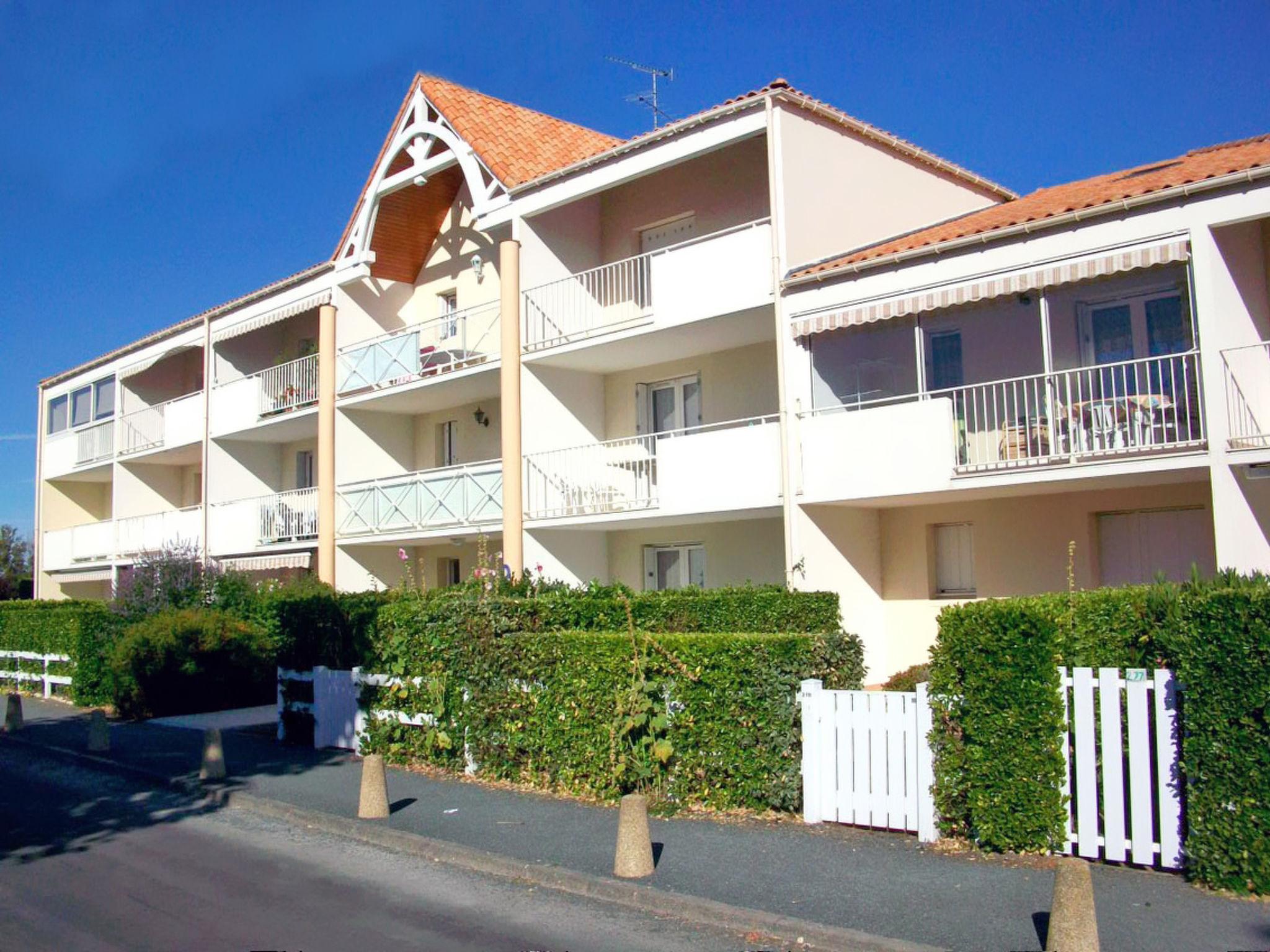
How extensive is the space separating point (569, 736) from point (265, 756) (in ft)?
17.2

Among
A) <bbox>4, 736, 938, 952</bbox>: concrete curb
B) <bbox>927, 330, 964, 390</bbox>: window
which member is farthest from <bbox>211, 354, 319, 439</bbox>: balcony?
<bbox>4, 736, 938, 952</bbox>: concrete curb

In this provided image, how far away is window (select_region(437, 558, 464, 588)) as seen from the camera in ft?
85.2

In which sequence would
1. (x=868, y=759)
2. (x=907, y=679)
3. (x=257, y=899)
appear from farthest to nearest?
(x=907, y=679), (x=868, y=759), (x=257, y=899)

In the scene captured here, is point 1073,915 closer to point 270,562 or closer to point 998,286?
point 998,286

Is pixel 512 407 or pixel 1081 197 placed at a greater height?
pixel 1081 197

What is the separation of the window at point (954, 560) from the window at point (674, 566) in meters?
4.34

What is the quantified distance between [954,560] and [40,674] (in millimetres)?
18374

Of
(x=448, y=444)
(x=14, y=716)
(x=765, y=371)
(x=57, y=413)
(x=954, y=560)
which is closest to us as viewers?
(x=954, y=560)

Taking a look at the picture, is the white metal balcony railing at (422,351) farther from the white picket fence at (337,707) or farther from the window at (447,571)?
the white picket fence at (337,707)

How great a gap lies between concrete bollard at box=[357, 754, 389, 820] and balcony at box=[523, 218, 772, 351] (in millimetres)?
9565

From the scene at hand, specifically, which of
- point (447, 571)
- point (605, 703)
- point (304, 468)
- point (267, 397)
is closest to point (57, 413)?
point (304, 468)

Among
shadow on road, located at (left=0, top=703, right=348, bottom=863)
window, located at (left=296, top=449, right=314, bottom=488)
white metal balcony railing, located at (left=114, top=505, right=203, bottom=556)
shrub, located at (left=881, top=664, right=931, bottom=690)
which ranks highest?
window, located at (left=296, top=449, right=314, bottom=488)

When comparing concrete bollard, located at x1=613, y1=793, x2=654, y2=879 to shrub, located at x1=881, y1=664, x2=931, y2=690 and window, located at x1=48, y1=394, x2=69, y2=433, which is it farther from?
window, located at x1=48, y1=394, x2=69, y2=433

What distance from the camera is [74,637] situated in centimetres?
2222
